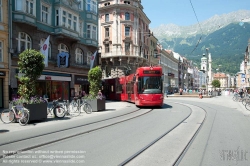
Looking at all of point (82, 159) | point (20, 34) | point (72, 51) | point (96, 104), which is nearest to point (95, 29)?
point (72, 51)

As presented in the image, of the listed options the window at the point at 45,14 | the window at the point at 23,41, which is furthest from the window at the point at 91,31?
the window at the point at 23,41

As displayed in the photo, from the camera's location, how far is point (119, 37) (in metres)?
46.8

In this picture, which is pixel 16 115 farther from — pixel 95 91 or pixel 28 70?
pixel 95 91

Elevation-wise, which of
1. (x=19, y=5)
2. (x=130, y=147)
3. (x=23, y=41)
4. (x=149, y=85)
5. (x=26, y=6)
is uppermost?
(x=26, y=6)

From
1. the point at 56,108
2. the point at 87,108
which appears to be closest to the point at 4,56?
the point at 87,108

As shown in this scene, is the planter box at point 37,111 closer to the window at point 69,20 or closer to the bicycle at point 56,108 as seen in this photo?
the bicycle at point 56,108

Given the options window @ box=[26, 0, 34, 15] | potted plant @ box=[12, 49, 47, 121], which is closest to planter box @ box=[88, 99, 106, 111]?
potted plant @ box=[12, 49, 47, 121]

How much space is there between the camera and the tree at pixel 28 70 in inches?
480

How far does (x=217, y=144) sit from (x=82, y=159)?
4.02 m

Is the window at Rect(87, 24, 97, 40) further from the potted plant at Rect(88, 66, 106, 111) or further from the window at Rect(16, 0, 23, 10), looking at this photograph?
the potted plant at Rect(88, 66, 106, 111)

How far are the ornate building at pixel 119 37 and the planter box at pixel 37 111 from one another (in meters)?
33.2

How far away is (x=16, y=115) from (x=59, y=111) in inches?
111

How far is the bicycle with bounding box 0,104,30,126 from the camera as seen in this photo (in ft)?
36.8

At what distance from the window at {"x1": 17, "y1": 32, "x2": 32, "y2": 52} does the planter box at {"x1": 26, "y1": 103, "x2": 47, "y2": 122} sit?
11.5 meters
